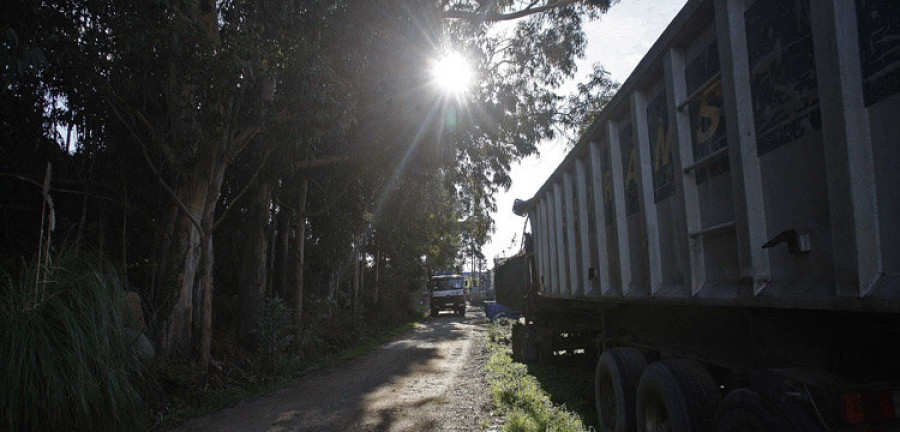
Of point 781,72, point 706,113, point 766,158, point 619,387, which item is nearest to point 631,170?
point 706,113

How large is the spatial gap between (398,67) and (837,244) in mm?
9147

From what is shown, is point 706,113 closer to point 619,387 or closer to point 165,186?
point 619,387

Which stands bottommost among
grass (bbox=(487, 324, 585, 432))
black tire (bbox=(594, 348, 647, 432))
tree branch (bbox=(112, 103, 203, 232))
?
grass (bbox=(487, 324, 585, 432))

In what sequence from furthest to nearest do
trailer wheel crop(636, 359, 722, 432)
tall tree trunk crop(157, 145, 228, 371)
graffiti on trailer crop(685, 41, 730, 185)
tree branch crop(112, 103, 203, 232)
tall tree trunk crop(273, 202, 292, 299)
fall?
tall tree trunk crop(273, 202, 292, 299) → tall tree trunk crop(157, 145, 228, 371) → tree branch crop(112, 103, 203, 232) → trailer wheel crop(636, 359, 722, 432) → graffiti on trailer crop(685, 41, 730, 185)

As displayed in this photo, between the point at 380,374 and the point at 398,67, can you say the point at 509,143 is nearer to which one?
the point at 398,67

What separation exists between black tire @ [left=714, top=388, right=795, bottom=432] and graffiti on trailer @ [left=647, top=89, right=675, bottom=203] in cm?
155

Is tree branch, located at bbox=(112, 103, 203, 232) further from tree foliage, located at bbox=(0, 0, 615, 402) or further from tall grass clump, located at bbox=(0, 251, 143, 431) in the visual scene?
tall grass clump, located at bbox=(0, 251, 143, 431)

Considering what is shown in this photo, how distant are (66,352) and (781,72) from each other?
19.5 ft

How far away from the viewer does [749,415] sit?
8.95 feet

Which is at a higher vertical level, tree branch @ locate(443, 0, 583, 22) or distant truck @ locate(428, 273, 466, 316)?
tree branch @ locate(443, 0, 583, 22)

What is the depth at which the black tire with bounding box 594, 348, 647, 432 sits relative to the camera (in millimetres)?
4941

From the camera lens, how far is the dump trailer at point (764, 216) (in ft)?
7.04

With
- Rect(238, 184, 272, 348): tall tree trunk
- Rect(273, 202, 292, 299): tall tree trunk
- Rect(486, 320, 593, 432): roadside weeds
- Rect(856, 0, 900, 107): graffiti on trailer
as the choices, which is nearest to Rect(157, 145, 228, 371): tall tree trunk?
Rect(238, 184, 272, 348): tall tree trunk

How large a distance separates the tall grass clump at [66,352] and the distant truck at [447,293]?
28.9 metres
